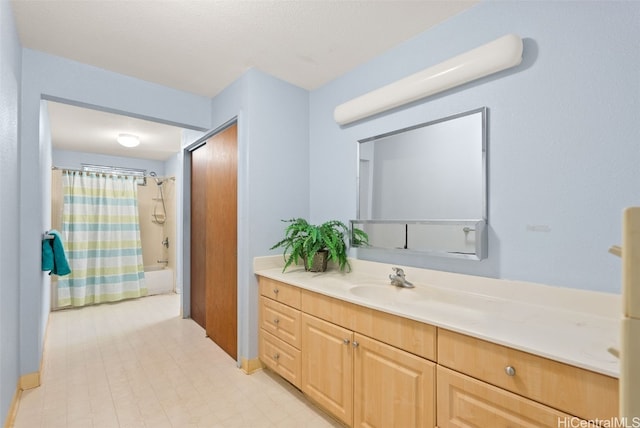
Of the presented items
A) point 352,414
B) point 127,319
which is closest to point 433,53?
point 352,414

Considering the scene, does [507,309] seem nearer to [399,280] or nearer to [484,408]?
[484,408]

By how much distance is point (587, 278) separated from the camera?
1243 mm

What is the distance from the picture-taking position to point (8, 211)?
1.59 metres

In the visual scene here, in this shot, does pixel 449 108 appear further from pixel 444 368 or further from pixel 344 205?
pixel 444 368

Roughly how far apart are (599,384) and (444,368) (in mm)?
462

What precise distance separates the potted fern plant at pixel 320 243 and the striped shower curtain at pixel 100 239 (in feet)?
10.6

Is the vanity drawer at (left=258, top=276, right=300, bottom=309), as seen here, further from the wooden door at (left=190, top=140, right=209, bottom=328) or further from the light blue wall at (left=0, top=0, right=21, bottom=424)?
the light blue wall at (left=0, top=0, right=21, bottom=424)

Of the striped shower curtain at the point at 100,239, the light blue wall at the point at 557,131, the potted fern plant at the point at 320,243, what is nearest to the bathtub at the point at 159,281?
the striped shower curtain at the point at 100,239

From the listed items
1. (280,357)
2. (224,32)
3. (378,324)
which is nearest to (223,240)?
(280,357)

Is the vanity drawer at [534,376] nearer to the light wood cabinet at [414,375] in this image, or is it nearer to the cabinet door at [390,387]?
the light wood cabinet at [414,375]

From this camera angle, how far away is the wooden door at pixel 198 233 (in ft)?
10.3

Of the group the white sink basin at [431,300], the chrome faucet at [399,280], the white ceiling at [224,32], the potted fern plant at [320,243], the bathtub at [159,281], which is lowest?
the bathtub at [159,281]

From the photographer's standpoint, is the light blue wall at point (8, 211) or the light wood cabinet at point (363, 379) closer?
the light wood cabinet at point (363, 379)

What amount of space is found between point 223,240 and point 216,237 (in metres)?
0.18
